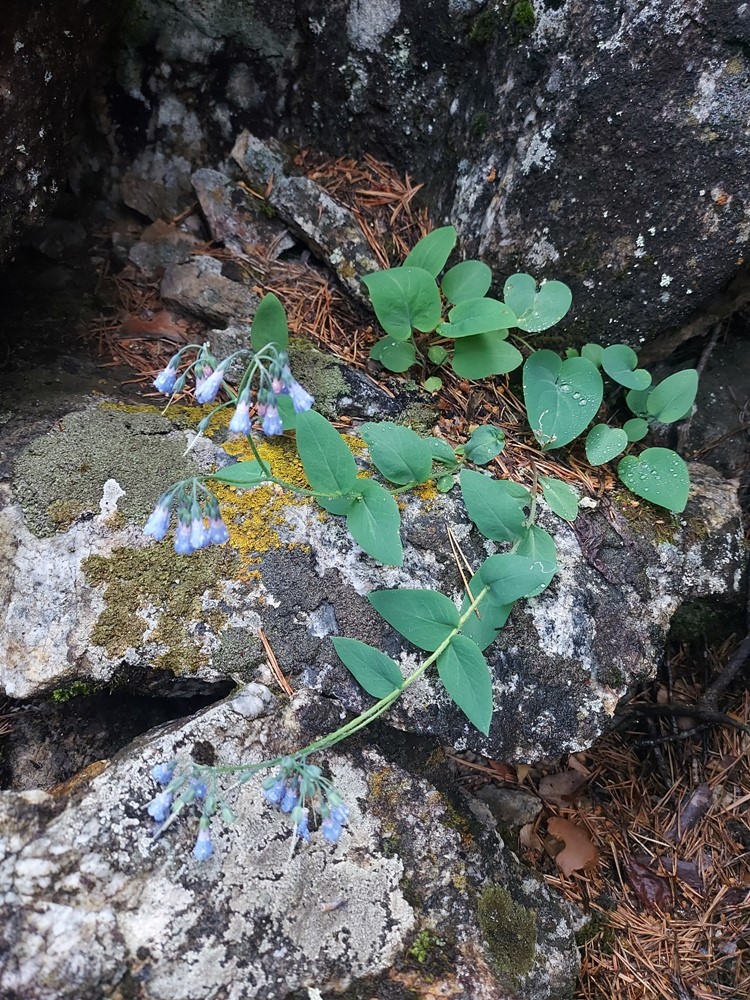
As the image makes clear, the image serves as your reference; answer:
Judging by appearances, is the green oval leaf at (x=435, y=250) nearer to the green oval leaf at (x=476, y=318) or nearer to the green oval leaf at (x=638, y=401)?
the green oval leaf at (x=476, y=318)

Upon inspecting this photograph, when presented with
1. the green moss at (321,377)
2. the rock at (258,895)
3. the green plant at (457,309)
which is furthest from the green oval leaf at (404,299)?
the rock at (258,895)

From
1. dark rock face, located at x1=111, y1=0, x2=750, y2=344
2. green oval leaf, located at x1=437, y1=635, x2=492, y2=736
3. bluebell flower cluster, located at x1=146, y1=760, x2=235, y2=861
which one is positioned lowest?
bluebell flower cluster, located at x1=146, y1=760, x2=235, y2=861

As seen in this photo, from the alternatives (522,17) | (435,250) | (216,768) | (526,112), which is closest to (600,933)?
(216,768)

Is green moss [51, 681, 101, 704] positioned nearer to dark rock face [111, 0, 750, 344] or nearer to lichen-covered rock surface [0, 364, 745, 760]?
lichen-covered rock surface [0, 364, 745, 760]

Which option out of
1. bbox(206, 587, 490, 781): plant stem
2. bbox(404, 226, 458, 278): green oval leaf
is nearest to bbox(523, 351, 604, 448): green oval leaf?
bbox(404, 226, 458, 278): green oval leaf

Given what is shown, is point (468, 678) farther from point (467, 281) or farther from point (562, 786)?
point (467, 281)

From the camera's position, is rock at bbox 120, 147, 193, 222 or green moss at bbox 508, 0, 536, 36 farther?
rock at bbox 120, 147, 193, 222

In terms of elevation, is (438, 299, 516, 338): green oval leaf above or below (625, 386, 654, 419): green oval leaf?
above
